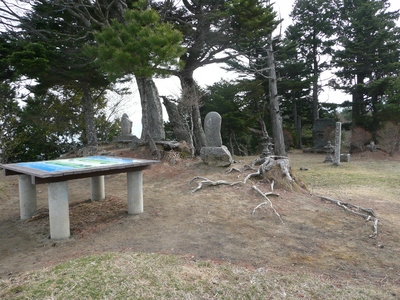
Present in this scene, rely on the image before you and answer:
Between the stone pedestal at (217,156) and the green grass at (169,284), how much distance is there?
496 cm

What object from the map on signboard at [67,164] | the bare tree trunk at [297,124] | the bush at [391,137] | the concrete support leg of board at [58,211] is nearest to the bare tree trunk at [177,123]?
the map on signboard at [67,164]

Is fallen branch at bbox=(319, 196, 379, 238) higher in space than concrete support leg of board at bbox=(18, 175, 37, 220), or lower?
lower

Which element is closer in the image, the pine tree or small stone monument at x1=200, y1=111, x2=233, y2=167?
small stone monument at x1=200, y1=111, x2=233, y2=167

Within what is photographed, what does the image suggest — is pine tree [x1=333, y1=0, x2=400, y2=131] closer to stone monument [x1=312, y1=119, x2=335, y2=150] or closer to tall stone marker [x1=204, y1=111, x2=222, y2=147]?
stone monument [x1=312, y1=119, x2=335, y2=150]

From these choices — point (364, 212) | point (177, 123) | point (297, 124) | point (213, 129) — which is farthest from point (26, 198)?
point (297, 124)

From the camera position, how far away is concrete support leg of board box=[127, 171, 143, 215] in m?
4.83

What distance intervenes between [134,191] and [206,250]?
193 centimetres

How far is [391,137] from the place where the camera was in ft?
51.7

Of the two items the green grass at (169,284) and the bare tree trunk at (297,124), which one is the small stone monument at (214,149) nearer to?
the green grass at (169,284)

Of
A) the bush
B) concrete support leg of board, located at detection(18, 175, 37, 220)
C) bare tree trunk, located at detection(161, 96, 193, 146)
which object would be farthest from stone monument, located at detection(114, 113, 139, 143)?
the bush

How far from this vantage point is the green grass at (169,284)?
240 centimetres

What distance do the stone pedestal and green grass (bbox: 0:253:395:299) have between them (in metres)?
4.96

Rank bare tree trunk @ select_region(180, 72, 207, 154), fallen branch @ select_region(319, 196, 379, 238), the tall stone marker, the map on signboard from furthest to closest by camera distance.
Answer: bare tree trunk @ select_region(180, 72, 207, 154) → the tall stone marker → fallen branch @ select_region(319, 196, 379, 238) → the map on signboard

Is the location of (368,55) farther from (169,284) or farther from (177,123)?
(169,284)
